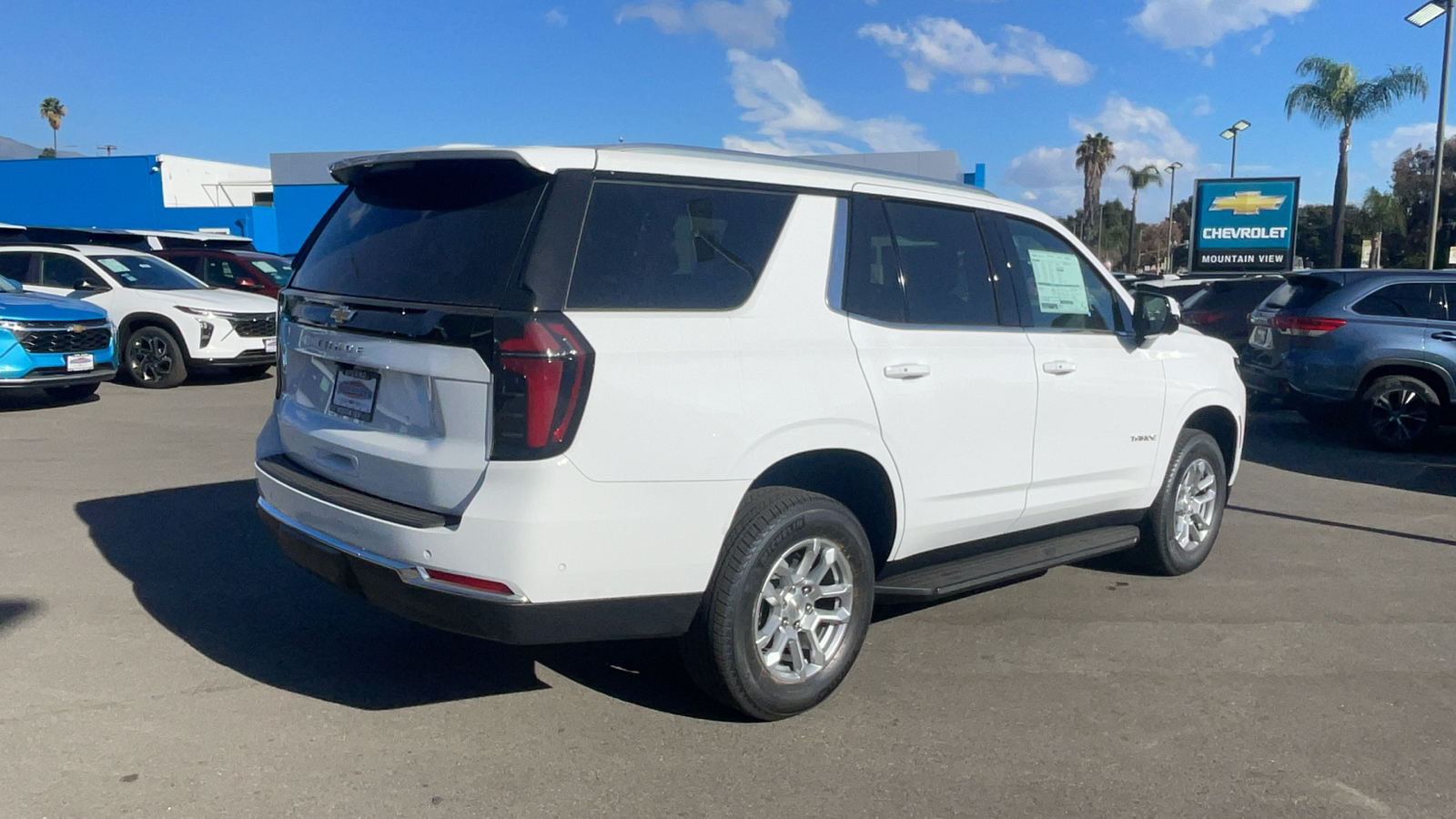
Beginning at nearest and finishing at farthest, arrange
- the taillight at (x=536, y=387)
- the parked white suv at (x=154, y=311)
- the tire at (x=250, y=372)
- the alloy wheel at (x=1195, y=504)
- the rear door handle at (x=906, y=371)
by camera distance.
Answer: the taillight at (x=536, y=387) → the rear door handle at (x=906, y=371) → the alloy wheel at (x=1195, y=504) → the parked white suv at (x=154, y=311) → the tire at (x=250, y=372)

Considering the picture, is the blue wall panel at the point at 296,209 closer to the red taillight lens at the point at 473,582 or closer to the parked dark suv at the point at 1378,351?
the parked dark suv at the point at 1378,351

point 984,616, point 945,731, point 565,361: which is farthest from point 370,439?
point 984,616

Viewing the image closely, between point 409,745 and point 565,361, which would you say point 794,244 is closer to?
point 565,361

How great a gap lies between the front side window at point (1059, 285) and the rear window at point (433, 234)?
2418 millimetres

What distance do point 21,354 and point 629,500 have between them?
9646 millimetres

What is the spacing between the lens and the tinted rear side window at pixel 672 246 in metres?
3.52

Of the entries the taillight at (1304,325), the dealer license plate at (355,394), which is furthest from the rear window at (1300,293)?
the dealer license plate at (355,394)

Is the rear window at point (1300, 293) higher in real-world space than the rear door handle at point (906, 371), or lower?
higher

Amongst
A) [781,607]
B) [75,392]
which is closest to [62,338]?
[75,392]

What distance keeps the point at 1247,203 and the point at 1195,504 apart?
26.7m

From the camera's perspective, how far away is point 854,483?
432 cm

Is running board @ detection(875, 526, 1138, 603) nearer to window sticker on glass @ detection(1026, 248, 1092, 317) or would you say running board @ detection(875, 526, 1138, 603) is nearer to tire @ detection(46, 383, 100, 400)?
window sticker on glass @ detection(1026, 248, 1092, 317)

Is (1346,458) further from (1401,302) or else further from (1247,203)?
(1247,203)

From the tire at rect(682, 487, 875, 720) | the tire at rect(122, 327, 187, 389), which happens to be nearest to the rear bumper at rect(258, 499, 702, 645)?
the tire at rect(682, 487, 875, 720)
